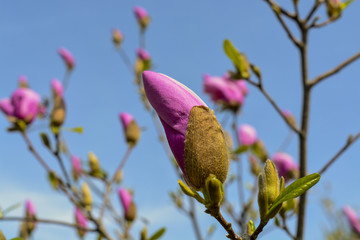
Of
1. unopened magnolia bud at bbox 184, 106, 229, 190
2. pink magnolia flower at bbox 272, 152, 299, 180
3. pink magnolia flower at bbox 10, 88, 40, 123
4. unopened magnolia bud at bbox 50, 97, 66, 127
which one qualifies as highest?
pink magnolia flower at bbox 10, 88, 40, 123

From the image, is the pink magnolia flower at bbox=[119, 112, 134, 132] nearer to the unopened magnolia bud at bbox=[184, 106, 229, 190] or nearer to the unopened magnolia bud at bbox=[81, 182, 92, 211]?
the unopened magnolia bud at bbox=[81, 182, 92, 211]

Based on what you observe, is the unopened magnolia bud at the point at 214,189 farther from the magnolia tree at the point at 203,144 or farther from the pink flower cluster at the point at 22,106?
the pink flower cluster at the point at 22,106

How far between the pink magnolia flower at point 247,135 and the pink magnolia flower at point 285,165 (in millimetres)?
194

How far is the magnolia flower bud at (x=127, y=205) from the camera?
5.45 feet

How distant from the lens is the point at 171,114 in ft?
1.65

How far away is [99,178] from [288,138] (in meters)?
1.14

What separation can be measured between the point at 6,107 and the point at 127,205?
653mm

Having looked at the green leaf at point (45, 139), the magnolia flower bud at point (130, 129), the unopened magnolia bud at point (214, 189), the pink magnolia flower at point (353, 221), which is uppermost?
the green leaf at point (45, 139)

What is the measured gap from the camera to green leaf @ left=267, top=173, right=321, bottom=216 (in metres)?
0.51

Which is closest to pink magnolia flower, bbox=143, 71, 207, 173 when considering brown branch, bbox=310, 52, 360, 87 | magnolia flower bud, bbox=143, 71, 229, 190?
magnolia flower bud, bbox=143, 71, 229, 190

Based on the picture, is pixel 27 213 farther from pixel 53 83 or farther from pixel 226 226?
pixel 226 226

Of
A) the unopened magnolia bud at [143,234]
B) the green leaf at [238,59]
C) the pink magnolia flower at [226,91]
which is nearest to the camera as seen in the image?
the green leaf at [238,59]

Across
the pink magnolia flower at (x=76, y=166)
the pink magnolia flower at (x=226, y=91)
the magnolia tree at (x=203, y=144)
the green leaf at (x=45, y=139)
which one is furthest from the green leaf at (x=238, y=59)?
the pink magnolia flower at (x=76, y=166)

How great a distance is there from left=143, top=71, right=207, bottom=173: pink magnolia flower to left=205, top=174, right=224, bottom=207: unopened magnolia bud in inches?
1.5
